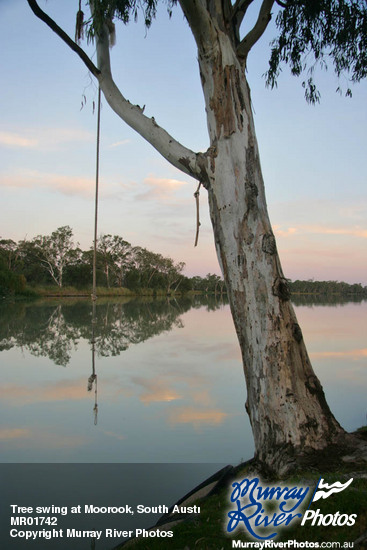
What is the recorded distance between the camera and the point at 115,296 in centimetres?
3822

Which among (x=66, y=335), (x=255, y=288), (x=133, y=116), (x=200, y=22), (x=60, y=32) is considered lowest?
(x=66, y=335)

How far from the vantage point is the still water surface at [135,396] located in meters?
3.59

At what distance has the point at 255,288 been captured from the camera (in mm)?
2379

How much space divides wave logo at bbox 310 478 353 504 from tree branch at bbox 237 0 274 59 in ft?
8.30

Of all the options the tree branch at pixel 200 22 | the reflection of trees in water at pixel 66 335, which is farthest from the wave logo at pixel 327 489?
the reflection of trees in water at pixel 66 335

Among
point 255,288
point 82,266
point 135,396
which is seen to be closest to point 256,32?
point 255,288

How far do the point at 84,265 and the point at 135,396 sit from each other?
33.7 meters

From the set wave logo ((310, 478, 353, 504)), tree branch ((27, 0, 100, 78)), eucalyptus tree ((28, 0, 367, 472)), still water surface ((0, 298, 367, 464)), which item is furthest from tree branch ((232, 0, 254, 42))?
wave logo ((310, 478, 353, 504))

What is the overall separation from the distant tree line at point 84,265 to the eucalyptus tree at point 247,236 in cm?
2595

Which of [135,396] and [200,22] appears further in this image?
[135,396]

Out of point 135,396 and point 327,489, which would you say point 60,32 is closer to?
point 327,489

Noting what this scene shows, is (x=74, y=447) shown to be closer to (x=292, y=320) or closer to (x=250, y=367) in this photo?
(x=250, y=367)

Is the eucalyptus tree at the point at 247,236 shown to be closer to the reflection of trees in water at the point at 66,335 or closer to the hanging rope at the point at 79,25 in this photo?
the hanging rope at the point at 79,25

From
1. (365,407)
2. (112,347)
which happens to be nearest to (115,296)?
(112,347)
